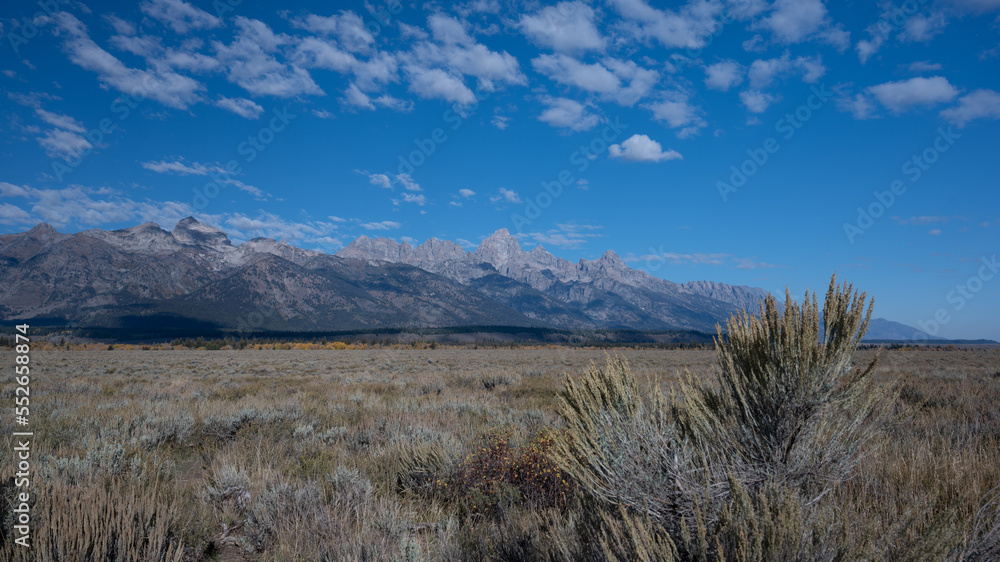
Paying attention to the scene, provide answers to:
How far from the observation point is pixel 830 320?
2641 millimetres

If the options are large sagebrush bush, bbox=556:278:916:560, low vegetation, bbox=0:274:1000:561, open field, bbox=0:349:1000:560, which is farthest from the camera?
open field, bbox=0:349:1000:560

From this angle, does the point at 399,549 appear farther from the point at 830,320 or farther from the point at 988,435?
the point at 988,435

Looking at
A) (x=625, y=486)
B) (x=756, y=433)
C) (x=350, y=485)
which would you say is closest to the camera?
(x=625, y=486)

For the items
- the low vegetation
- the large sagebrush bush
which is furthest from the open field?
the large sagebrush bush

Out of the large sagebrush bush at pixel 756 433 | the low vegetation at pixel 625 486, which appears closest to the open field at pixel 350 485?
the low vegetation at pixel 625 486

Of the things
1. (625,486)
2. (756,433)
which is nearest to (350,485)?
(625,486)

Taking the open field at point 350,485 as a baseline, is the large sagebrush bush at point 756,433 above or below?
above

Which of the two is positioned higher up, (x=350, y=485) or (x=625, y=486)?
(x=625, y=486)

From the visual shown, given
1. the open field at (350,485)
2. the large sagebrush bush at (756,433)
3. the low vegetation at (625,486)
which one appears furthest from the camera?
the open field at (350,485)

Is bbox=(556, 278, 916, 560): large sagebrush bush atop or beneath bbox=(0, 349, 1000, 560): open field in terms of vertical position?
atop

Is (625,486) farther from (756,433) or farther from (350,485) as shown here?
(350,485)

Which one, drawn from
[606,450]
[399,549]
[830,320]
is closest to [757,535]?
[606,450]

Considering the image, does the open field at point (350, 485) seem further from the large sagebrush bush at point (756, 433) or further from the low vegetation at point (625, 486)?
the large sagebrush bush at point (756, 433)

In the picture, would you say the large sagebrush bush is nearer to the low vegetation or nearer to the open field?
the low vegetation
